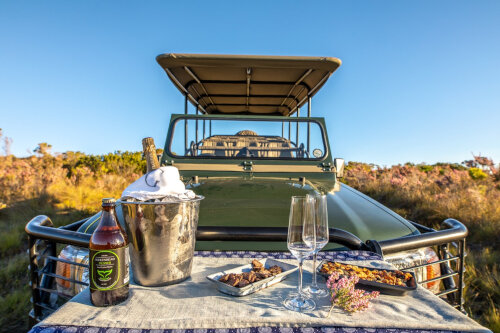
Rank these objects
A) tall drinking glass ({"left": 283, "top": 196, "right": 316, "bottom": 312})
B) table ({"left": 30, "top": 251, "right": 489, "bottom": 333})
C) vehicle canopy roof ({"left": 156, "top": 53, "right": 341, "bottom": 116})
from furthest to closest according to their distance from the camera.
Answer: vehicle canopy roof ({"left": 156, "top": 53, "right": 341, "bottom": 116}) → tall drinking glass ({"left": 283, "top": 196, "right": 316, "bottom": 312}) → table ({"left": 30, "top": 251, "right": 489, "bottom": 333})

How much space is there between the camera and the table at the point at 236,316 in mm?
725

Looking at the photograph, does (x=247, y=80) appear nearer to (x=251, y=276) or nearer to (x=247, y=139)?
(x=247, y=139)

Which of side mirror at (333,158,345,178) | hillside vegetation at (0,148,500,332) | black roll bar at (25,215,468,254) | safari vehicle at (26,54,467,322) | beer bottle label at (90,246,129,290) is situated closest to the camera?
beer bottle label at (90,246,129,290)

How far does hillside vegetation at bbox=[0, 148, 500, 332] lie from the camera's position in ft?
9.32

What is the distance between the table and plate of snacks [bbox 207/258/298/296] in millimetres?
22

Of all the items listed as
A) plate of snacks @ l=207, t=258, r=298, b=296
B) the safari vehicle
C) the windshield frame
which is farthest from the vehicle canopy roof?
plate of snacks @ l=207, t=258, r=298, b=296

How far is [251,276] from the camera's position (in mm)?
935

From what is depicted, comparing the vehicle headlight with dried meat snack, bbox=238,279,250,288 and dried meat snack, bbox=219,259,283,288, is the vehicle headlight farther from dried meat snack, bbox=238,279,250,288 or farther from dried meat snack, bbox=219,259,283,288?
dried meat snack, bbox=238,279,250,288

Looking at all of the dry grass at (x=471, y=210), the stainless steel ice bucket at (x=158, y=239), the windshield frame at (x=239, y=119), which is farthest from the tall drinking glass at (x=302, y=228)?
the dry grass at (x=471, y=210)

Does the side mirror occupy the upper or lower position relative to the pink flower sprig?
upper

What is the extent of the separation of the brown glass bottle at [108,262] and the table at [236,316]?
1.2 inches

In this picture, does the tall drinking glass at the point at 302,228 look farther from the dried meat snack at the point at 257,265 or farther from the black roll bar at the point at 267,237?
the black roll bar at the point at 267,237

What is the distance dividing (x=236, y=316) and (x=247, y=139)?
2411 millimetres

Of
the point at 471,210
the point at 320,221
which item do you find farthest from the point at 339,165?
the point at 471,210
